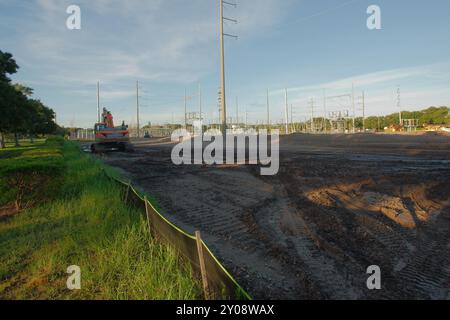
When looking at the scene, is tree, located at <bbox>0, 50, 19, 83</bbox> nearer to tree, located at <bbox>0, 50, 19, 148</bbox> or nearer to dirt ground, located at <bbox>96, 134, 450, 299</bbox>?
tree, located at <bbox>0, 50, 19, 148</bbox>

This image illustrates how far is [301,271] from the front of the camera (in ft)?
13.0

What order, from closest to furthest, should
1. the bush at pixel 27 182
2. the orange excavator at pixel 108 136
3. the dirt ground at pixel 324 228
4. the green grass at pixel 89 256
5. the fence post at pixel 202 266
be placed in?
the fence post at pixel 202 266, the green grass at pixel 89 256, the dirt ground at pixel 324 228, the bush at pixel 27 182, the orange excavator at pixel 108 136

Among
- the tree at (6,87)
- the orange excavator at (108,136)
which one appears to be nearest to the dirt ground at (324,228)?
the orange excavator at (108,136)

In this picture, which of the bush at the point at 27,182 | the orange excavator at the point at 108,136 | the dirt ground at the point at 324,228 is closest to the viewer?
the dirt ground at the point at 324,228

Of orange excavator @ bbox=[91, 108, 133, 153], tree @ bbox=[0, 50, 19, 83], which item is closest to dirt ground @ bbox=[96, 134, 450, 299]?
orange excavator @ bbox=[91, 108, 133, 153]

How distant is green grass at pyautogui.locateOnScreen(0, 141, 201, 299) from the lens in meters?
3.49

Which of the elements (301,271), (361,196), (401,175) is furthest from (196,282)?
(401,175)

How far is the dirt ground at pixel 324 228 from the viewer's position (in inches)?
145

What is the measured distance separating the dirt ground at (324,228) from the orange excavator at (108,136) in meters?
14.3

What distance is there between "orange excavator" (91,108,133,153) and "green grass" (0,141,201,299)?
17551 millimetres

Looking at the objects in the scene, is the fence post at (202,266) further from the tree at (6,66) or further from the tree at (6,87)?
the tree at (6,66)

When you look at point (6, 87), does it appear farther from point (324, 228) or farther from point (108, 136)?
point (324, 228)
